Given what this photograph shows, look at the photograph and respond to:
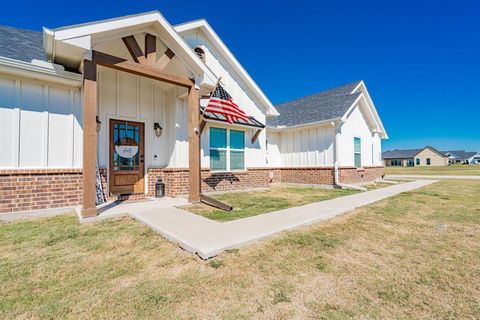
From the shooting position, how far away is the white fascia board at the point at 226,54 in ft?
29.8

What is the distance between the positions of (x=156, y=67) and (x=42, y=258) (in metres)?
Result: 5.12

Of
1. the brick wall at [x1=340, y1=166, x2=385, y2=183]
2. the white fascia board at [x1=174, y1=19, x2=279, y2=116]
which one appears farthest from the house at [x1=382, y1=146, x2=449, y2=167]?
the white fascia board at [x1=174, y1=19, x2=279, y2=116]

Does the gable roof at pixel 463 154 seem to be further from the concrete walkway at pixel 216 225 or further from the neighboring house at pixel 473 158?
the concrete walkway at pixel 216 225

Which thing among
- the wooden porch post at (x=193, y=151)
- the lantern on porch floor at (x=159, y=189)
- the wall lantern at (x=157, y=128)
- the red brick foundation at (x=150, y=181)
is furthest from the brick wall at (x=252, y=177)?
the wall lantern at (x=157, y=128)

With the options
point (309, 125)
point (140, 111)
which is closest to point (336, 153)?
point (309, 125)

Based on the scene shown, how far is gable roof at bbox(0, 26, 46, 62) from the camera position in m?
5.91

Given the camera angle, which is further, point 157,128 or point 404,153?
point 404,153

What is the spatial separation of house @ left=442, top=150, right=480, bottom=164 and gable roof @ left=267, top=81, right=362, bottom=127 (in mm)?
84284

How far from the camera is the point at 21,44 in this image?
7.01m

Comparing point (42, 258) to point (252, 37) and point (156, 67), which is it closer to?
point (156, 67)

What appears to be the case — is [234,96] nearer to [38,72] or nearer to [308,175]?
[308,175]

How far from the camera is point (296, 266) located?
3018 millimetres

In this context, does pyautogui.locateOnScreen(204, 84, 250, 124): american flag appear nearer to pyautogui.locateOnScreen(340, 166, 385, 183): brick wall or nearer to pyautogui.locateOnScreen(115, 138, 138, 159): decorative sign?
pyautogui.locateOnScreen(115, 138, 138, 159): decorative sign

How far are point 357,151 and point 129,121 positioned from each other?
12390 millimetres
